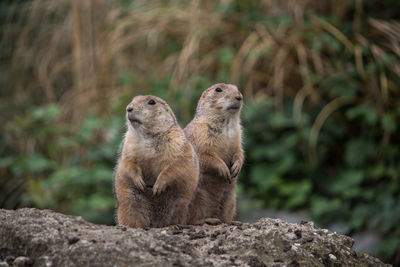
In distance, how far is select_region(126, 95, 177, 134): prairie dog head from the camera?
430 centimetres

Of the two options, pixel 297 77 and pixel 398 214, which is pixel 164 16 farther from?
pixel 398 214

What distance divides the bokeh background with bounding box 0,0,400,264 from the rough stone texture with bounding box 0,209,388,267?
3138 mm

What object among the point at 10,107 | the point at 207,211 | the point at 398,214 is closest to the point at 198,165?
the point at 207,211

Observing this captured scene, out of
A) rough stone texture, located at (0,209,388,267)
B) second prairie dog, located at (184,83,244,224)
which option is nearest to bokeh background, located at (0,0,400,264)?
second prairie dog, located at (184,83,244,224)

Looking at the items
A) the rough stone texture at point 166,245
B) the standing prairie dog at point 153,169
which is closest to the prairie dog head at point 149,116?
the standing prairie dog at point 153,169

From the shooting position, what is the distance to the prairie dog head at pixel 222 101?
189 inches

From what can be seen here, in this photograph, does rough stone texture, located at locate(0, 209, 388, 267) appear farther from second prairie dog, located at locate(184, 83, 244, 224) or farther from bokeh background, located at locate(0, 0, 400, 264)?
bokeh background, located at locate(0, 0, 400, 264)

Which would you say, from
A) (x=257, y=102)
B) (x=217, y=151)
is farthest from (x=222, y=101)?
(x=257, y=102)

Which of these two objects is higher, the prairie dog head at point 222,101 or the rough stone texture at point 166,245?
the prairie dog head at point 222,101

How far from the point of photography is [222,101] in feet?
15.9

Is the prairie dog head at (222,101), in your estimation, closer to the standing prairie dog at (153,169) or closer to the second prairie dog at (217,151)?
the second prairie dog at (217,151)

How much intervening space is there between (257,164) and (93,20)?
3.79 m

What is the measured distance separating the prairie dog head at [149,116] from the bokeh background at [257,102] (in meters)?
2.88

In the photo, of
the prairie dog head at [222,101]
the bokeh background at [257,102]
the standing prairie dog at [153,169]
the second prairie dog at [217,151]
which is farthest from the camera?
the bokeh background at [257,102]
